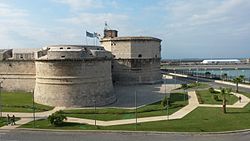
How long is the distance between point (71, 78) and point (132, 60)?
82.9ft

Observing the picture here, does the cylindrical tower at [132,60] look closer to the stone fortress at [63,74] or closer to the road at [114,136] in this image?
the stone fortress at [63,74]

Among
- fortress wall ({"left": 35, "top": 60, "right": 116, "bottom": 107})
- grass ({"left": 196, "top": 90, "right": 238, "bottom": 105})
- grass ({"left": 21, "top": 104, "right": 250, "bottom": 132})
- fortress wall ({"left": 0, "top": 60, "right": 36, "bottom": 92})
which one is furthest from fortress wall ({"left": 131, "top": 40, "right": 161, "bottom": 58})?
grass ({"left": 21, "top": 104, "right": 250, "bottom": 132})

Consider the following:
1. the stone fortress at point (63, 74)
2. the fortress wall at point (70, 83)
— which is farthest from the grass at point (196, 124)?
the stone fortress at point (63, 74)

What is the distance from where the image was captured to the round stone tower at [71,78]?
39719mm

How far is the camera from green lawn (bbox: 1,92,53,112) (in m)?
37.9

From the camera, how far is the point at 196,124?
1127 inches

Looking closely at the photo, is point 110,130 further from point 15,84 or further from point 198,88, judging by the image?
point 198,88

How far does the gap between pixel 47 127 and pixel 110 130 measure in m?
5.92

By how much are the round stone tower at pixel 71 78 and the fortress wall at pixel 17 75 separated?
731 centimetres

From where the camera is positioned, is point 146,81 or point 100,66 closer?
point 100,66

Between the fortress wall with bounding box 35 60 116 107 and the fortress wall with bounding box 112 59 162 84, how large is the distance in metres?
21.7

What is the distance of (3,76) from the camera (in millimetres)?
50750

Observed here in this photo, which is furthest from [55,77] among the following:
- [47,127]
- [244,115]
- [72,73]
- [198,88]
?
[198,88]

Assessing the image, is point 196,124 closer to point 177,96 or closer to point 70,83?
point 70,83
